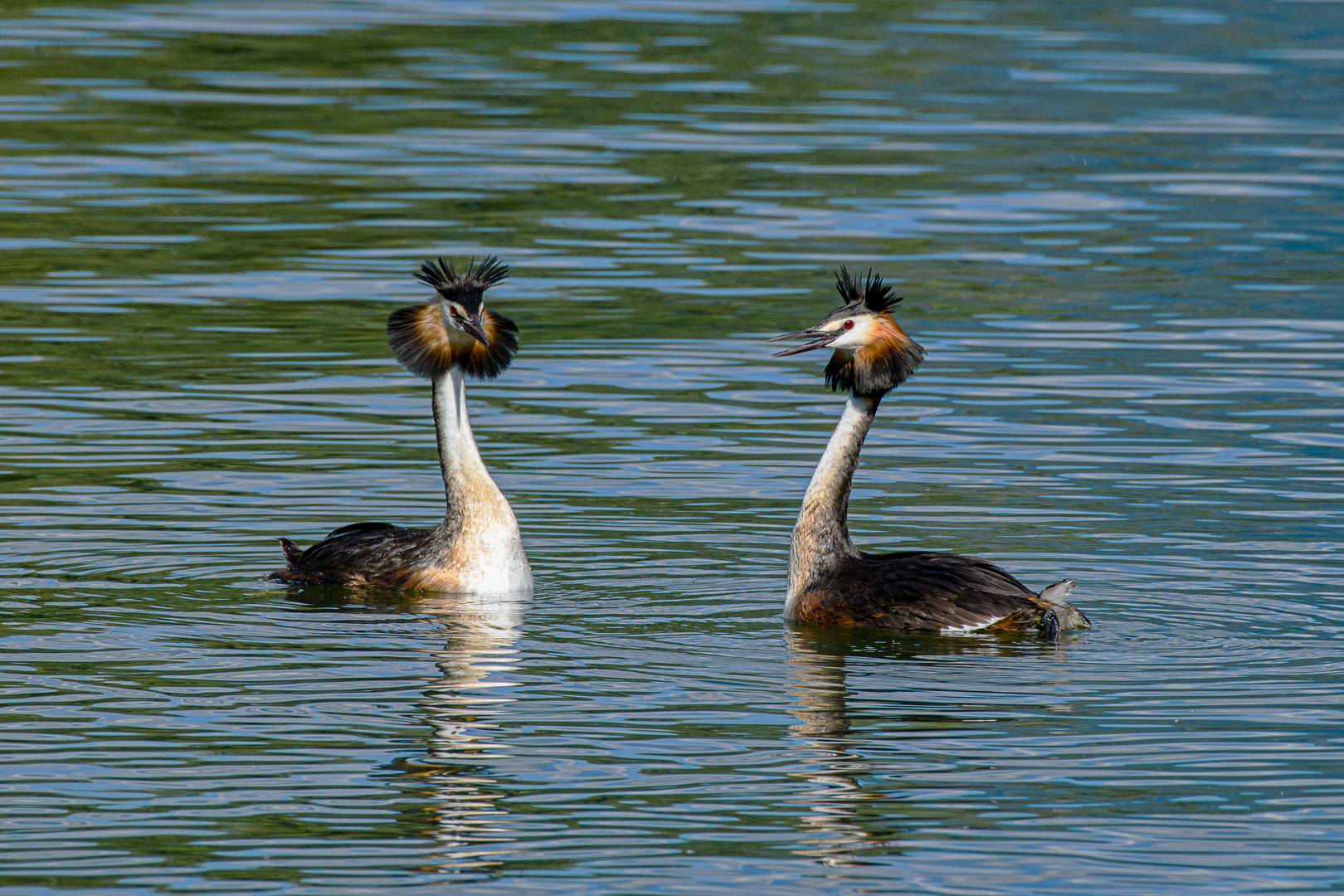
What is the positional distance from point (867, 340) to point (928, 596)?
1.63 meters

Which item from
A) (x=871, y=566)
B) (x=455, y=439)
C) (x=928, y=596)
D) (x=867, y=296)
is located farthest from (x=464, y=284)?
(x=928, y=596)

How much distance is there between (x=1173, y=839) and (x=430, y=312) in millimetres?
6266

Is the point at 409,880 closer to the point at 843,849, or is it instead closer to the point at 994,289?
the point at 843,849

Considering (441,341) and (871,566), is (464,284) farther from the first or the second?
(871,566)

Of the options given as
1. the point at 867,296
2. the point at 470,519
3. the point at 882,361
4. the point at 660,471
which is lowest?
the point at 470,519

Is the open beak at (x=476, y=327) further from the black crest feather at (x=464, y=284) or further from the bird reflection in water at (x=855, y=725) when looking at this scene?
the bird reflection in water at (x=855, y=725)

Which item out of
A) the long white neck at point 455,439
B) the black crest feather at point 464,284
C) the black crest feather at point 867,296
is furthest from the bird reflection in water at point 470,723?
the black crest feather at point 867,296

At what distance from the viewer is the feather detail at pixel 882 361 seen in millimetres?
13375

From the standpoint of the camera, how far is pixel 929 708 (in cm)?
1116

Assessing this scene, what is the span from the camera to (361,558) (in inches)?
542

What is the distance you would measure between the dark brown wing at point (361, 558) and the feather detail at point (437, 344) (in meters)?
1.00

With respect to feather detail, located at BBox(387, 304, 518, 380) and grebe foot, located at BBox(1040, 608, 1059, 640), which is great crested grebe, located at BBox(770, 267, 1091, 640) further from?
feather detail, located at BBox(387, 304, 518, 380)

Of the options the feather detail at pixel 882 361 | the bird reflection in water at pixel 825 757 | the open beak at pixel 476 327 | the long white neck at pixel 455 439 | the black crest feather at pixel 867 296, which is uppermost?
the black crest feather at pixel 867 296

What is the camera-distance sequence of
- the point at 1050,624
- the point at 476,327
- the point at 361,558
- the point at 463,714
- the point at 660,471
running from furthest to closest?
the point at 660,471
the point at 361,558
the point at 476,327
the point at 1050,624
the point at 463,714
